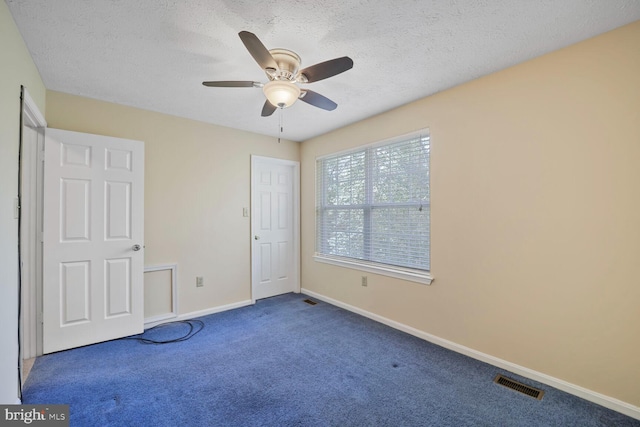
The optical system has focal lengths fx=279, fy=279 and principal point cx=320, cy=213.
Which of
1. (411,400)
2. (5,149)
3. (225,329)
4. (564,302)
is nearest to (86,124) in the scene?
(5,149)

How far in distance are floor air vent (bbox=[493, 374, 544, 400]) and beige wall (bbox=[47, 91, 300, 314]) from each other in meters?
2.95

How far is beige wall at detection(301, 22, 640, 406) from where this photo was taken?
5.78ft

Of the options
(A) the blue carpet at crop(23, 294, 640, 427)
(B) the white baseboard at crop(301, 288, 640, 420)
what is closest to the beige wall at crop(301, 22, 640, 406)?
(B) the white baseboard at crop(301, 288, 640, 420)

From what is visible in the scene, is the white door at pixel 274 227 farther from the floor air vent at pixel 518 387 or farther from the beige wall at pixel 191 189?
the floor air vent at pixel 518 387

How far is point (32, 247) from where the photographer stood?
2.48 metres

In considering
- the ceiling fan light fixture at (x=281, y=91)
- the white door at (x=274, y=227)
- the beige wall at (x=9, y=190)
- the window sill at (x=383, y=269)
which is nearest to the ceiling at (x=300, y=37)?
the beige wall at (x=9, y=190)

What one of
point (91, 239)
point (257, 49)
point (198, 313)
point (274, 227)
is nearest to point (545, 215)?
point (257, 49)

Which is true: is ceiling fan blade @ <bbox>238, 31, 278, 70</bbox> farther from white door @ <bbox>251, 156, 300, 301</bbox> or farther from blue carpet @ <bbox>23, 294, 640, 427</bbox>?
white door @ <bbox>251, 156, 300, 301</bbox>

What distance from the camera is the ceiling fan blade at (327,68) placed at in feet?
5.40

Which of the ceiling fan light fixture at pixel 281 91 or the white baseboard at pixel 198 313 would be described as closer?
the ceiling fan light fixture at pixel 281 91

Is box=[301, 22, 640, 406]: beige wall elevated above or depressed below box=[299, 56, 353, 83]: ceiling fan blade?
below

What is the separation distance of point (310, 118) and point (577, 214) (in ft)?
8.55

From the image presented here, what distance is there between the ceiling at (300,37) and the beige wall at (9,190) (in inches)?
6.8

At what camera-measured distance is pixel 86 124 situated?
278cm
